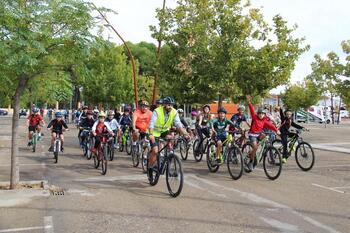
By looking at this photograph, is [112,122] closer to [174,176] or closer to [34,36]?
[174,176]

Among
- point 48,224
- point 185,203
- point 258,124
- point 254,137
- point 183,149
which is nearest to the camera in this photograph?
point 48,224

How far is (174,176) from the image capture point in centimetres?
886

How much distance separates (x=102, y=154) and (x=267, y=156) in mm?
3999

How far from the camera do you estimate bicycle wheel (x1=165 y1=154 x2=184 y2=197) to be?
28.2ft

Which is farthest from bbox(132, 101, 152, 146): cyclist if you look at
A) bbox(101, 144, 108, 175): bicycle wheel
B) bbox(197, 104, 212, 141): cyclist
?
bbox(197, 104, 212, 141): cyclist

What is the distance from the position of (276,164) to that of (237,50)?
7416 millimetres

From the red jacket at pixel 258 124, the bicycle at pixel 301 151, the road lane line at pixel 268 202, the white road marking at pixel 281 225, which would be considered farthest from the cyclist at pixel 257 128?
the white road marking at pixel 281 225

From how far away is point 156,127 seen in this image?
9.62 meters

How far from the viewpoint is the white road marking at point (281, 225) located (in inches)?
255

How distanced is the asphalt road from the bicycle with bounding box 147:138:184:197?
6.7 inches

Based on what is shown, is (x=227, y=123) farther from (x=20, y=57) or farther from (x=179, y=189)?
(x=20, y=57)

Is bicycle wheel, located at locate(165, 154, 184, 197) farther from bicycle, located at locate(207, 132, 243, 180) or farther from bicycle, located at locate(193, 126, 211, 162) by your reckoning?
bicycle, located at locate(193, 126, 211, 162)

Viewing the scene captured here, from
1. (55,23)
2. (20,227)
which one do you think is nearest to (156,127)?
(55,23)

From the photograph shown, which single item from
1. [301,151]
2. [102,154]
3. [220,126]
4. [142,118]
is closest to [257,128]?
[220,126]
